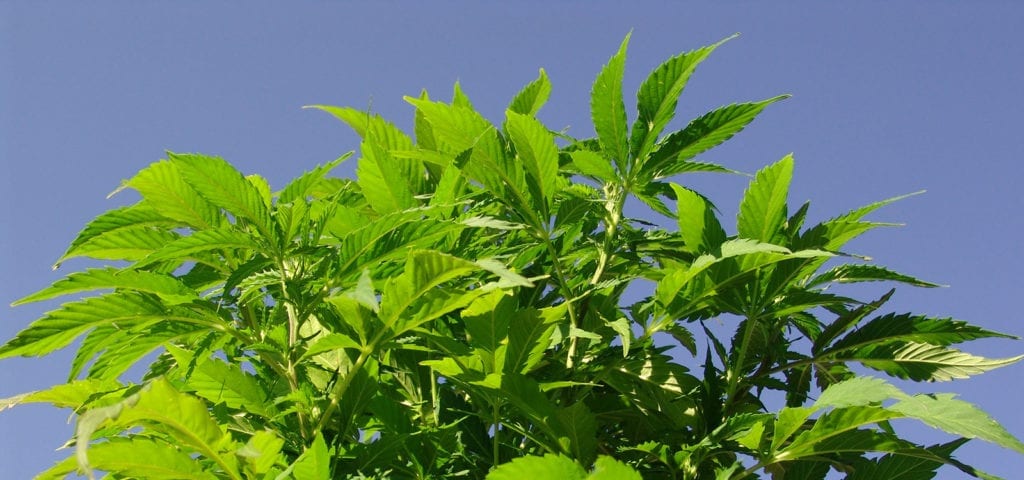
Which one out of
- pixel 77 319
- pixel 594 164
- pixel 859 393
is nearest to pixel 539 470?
pixel 859 393

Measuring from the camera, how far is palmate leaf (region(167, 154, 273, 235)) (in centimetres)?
174

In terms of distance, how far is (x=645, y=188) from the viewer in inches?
79.3

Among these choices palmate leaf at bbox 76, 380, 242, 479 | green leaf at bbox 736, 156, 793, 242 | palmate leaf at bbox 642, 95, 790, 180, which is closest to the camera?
palmate leaf at bbox 76, 380, 242, 479

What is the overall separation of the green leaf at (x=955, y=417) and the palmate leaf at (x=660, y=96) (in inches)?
29.6

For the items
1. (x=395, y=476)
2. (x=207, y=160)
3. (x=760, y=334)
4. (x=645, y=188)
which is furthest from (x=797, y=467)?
(x=207, y=160)

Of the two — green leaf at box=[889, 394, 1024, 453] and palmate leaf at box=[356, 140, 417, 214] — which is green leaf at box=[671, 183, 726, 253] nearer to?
green leaf at box=[889, 394, 1024, 453]

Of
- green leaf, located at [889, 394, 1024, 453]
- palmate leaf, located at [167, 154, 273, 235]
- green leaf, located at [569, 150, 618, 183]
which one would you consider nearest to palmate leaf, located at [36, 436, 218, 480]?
palmate leaf, located at [167, 154, 273, 235]

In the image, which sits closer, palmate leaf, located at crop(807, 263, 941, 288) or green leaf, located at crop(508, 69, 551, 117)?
palmate leaf, located at crop(807, 263, 941, 288)

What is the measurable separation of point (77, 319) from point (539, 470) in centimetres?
96

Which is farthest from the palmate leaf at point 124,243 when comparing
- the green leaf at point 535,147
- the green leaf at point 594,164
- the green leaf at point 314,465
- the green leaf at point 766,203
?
the green leaf at point 766,203

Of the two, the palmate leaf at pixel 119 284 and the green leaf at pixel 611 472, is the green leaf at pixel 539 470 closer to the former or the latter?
the green leaf at pixel 611 472

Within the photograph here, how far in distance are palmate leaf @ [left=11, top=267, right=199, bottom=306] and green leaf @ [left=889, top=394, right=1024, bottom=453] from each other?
134 cm

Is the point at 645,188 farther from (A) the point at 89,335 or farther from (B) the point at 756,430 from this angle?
(A) the point at 89,335

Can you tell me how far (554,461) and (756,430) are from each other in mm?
466
